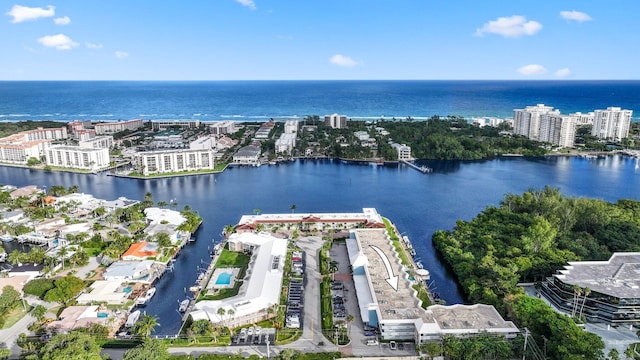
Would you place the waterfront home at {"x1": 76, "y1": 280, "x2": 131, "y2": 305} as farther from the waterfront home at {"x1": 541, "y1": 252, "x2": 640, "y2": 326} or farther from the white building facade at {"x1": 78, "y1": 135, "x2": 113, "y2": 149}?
the white building facade at {"x1": 78, "y1": 135, "x2": 113, "y2": 149}

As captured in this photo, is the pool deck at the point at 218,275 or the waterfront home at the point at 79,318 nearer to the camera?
the waterfront home at the point at 79,318

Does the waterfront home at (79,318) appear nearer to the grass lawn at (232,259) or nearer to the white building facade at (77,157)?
the grass lawn at (232,259)

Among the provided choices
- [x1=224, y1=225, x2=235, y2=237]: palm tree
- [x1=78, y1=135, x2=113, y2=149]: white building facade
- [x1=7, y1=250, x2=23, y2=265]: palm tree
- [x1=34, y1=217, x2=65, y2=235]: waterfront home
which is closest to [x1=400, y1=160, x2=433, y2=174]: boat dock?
[x1=224, y1=225, x2=235, y2=237]: palm tree

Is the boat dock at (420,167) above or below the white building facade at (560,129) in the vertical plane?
below

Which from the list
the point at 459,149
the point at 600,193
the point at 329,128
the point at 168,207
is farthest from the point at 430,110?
the point at 168,207

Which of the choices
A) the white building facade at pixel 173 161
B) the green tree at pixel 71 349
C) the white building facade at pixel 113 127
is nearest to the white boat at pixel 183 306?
the green tree at pixel 71 349

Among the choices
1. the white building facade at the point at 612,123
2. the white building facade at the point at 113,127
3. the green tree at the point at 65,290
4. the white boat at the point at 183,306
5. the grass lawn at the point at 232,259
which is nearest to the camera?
the green tree at the point at 65,290
